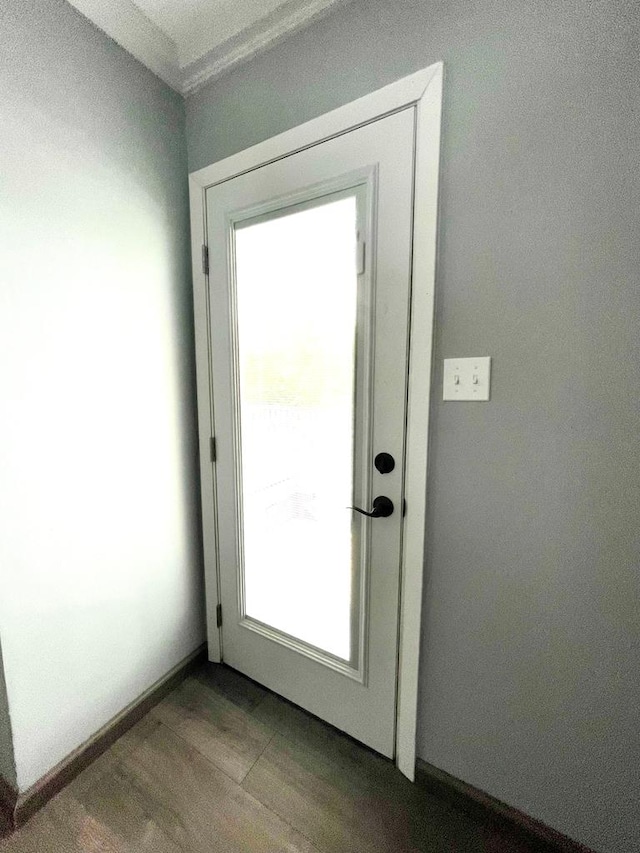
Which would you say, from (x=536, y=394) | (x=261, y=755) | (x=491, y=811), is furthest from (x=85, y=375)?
(x=491, y=811)

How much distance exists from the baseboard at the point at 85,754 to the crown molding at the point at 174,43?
2451 mm

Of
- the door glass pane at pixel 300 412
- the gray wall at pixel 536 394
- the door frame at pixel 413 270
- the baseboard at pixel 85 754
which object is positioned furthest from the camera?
the door glass pane at pixel 300 412

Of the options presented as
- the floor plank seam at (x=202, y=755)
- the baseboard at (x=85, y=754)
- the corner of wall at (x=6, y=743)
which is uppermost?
the corner of wall at (x=6, y=743)

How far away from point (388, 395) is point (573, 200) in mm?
652

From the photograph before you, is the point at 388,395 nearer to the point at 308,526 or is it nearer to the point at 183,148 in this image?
the point at 308,526

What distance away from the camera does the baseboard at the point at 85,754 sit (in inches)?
41.6

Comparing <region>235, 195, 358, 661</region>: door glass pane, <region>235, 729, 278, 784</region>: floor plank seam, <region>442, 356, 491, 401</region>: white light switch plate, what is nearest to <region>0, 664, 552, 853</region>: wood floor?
<region>235, 729, 278, 784</region>: floor plank seam

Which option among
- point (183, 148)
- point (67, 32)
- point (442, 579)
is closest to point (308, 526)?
point (442, 579)

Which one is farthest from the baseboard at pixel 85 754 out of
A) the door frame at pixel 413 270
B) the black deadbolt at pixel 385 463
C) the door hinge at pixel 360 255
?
the door hinge at pixel 360 255

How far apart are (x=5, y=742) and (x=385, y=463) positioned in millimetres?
1464

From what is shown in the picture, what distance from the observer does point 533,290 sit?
2.92 feet

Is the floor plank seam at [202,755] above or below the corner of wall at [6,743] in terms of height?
below

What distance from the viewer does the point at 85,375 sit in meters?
1.16

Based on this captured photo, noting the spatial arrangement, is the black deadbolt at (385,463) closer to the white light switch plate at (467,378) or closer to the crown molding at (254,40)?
the white light switch plate at (467,378)
